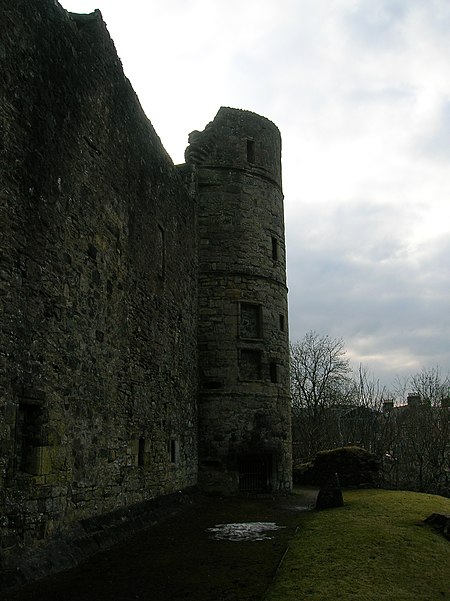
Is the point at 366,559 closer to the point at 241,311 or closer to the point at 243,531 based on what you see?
the point at 243,531

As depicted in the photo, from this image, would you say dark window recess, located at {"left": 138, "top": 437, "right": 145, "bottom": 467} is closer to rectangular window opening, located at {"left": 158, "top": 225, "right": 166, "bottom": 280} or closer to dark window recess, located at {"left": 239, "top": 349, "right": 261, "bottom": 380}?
rectangular window opening, located at {"left": 158, "top": 225, "right": 166, "bottom": 280}

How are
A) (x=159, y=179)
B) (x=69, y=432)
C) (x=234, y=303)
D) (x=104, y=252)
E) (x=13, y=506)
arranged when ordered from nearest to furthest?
(x=13, y=506) → (x=69, y=432) → (x=104, y=252) → (x=159, y=179) → (x=234, y=303)

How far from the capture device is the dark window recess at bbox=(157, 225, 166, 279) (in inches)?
509

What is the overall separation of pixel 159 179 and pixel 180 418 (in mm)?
5468

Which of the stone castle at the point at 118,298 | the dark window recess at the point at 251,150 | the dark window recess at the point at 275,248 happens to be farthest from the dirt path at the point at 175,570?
the dark window recess at the point at 251,150

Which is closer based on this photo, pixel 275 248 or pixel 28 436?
pixel 28 436

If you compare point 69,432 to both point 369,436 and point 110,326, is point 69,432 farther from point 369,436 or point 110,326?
point 369,436

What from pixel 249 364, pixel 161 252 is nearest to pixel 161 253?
pixel 161 252

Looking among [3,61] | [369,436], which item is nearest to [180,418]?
[3,61]

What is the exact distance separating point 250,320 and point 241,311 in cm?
38

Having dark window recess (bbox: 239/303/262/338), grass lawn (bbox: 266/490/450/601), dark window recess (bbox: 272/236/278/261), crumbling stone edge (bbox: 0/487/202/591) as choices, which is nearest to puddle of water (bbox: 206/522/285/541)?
grass lawn (bbox: 266/490/450/601)

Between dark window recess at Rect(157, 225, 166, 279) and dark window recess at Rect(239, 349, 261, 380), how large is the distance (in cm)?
456

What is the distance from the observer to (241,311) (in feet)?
56.4

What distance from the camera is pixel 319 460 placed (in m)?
19.6
